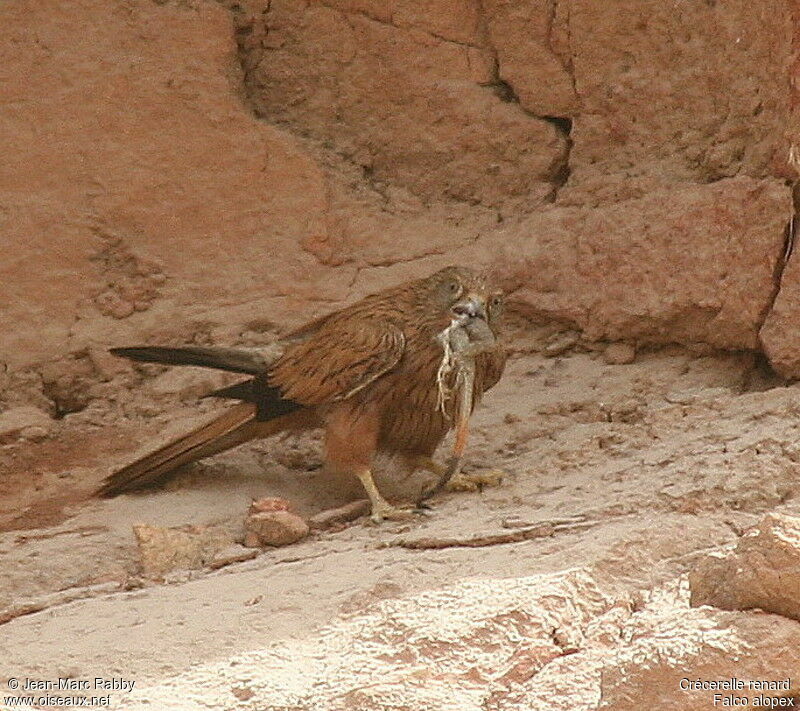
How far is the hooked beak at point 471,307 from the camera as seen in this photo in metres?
6.38

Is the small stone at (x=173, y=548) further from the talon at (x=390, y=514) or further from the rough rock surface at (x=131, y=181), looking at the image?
the rough rock surface at (x=131, y=181)

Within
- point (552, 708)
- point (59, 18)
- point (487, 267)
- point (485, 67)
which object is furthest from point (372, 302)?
point (552, 708)

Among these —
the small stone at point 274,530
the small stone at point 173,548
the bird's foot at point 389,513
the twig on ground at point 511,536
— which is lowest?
the small stone at point 173,548

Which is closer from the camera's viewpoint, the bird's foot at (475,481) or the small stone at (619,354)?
the bird's foot at (475,481)

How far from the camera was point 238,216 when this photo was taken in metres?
7.25

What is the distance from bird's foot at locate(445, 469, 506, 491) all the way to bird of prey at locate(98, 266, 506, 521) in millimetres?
230

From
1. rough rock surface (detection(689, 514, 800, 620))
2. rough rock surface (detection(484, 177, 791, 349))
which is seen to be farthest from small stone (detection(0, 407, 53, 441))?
rough rock surface (detection(689, 514, 800, 620))

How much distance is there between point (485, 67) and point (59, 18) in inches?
71.3

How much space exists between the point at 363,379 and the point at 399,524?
2.10ft

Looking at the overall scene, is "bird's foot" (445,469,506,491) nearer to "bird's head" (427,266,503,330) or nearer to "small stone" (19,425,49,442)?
"bird's head" (427,266,503,330)

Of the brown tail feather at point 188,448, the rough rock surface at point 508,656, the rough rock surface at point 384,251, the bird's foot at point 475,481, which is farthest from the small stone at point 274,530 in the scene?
Answer: the rough rock surface at point 508,656

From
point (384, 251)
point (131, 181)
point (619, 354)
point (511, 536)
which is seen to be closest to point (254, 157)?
point (131, 181)

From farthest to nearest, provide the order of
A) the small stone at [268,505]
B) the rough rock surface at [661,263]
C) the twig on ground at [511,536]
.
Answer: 1. the rough rock surface at [661,263]
2. the small stone at [268,505]
3. the twig on ground at [511,536]

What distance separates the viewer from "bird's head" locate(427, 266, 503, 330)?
6.40m
